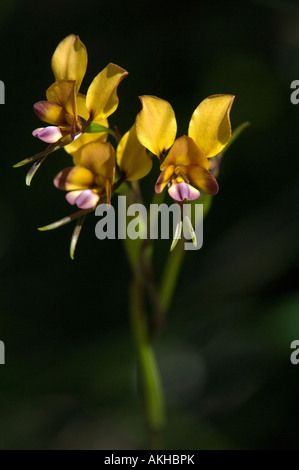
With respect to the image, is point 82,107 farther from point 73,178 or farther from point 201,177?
point 201,177

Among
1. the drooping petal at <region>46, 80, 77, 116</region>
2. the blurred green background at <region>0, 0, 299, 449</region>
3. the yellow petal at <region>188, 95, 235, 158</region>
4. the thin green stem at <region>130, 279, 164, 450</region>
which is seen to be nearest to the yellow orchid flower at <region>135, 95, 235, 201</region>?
the yellow petal at <region>188, 95, 235, 158</region>

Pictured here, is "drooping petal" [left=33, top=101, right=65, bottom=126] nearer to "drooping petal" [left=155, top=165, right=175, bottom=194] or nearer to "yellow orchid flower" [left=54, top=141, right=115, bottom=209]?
"yellow orchid flower" [left=54, top=141, right=115, bottom=209]

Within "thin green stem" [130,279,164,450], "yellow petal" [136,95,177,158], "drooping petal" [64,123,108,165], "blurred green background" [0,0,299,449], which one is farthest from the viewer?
"blurred green background" [0,0,299,449]

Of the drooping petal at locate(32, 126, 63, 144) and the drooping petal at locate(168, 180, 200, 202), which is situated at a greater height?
the drooping petal at locate(32, 126, 63, 144)

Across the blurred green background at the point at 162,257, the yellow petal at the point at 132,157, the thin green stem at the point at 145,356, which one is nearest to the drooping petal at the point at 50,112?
the yellow petal at the point at 132,157

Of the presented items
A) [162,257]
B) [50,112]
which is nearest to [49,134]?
[50,112]

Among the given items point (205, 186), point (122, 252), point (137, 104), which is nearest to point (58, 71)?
point (205, 186)

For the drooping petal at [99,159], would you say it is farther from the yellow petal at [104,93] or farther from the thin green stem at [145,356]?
the thin green stem at [145,356]
